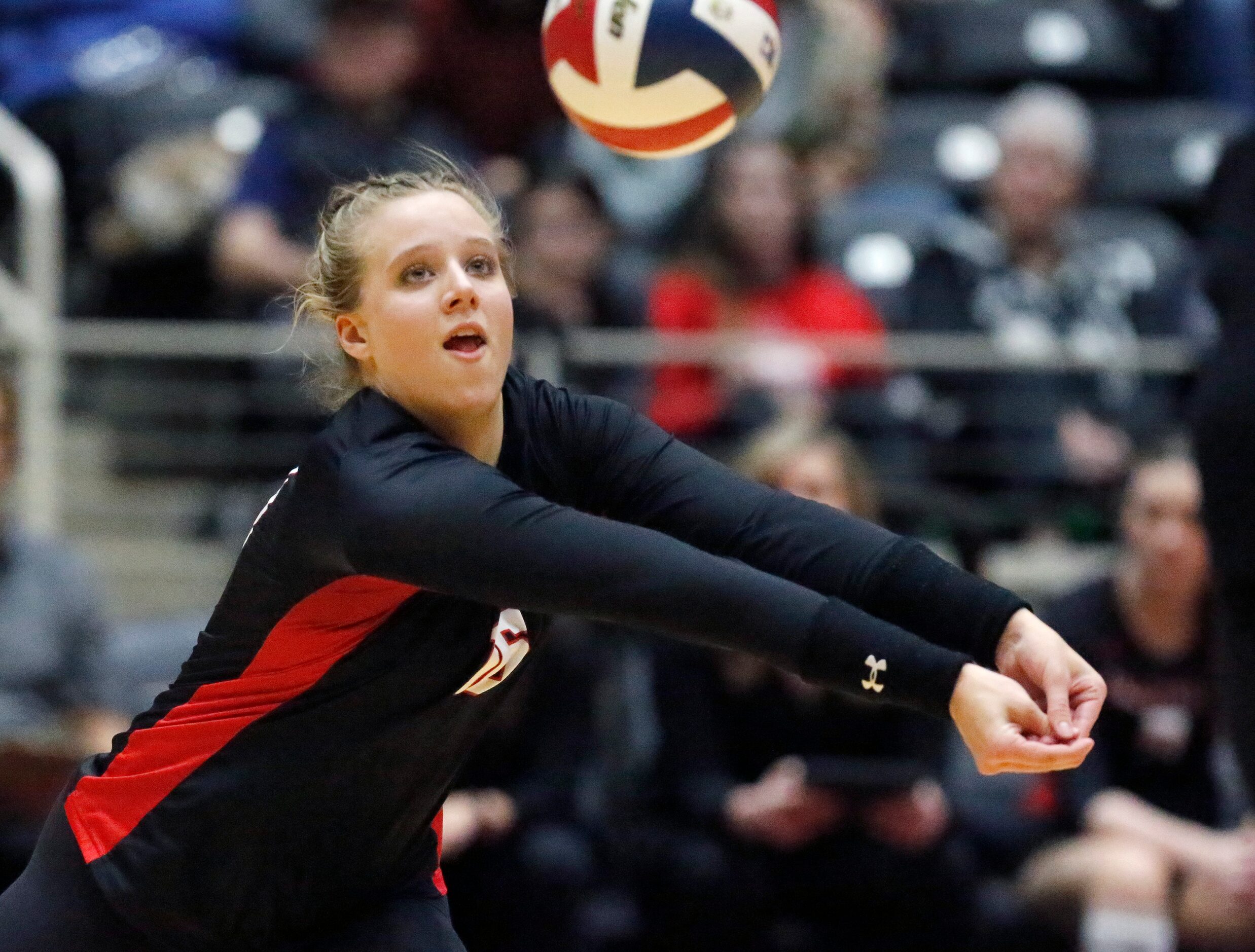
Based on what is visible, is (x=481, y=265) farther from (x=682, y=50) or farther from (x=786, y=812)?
(x=786, y=812)

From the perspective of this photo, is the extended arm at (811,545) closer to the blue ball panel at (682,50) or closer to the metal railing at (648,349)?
the blue ball panel at (682,50)

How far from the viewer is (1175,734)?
4984 millimetres

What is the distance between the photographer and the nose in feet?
8.24

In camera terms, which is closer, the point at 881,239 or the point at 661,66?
the point at 661,66

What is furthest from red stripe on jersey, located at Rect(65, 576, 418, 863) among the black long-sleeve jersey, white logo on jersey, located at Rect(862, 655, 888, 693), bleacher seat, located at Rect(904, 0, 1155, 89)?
bleacher seat, located at Rect(904, 0, 1155, 89)

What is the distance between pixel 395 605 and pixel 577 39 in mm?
1178

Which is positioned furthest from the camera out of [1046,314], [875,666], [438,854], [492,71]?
[492,71]

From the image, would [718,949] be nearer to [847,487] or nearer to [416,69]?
[847,487]

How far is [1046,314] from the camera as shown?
598 cm

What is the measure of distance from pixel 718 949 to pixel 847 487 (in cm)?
131

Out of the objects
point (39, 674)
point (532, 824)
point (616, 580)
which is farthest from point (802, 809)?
point (616, 580)

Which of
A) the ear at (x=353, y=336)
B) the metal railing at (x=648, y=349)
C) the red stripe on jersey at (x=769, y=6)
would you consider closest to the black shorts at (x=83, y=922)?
the ear at (x=353, y=336)

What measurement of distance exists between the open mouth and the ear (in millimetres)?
145

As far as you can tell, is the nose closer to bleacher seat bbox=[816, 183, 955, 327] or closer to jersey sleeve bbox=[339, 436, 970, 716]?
jersey sleeve bbox=[339, 436, 970, 716]
